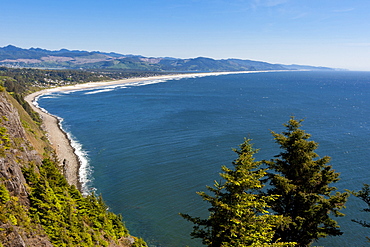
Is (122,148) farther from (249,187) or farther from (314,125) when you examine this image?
(314,125)

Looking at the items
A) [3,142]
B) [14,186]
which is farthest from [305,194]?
[3,142]

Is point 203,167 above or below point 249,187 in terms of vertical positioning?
below

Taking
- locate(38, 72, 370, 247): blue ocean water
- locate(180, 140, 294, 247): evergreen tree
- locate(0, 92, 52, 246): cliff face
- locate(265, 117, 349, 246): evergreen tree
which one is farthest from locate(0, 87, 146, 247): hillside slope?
locate(265, 117, 349, 246): evergreen tree

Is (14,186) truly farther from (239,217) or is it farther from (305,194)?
(305,194)

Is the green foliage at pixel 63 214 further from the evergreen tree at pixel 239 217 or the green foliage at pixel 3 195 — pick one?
the evergreen tree at pixel 239 217

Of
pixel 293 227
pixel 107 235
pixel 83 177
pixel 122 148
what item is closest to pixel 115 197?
pixel 83 177

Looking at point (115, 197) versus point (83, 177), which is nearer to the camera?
point (115, 197)
